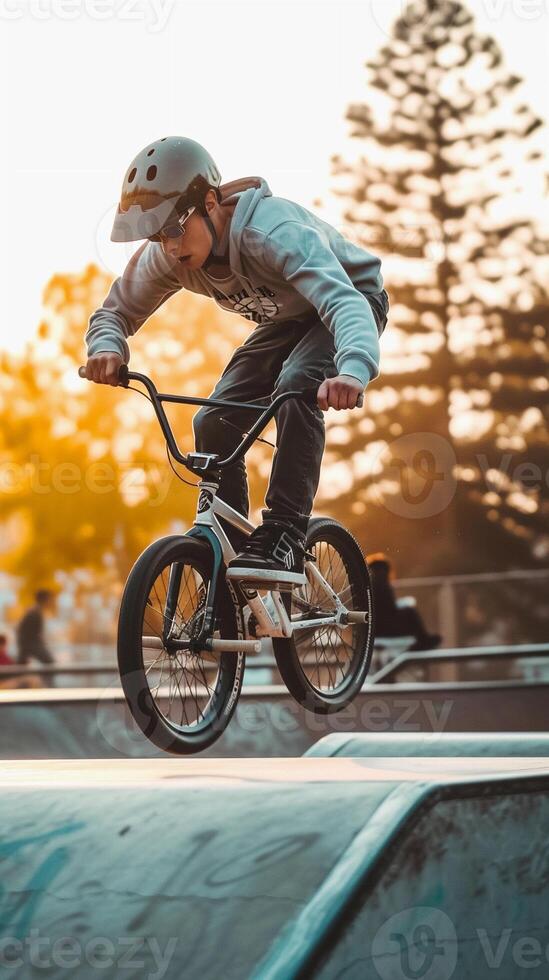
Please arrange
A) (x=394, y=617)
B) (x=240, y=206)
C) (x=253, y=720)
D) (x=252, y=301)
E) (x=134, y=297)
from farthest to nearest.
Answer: (x=394, y=617) < (x=253, y=720) < (x=134, y=297) < (x=252, y=301) < (x=240, y=206)

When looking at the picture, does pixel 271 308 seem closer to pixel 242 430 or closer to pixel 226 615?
pixel 242 430

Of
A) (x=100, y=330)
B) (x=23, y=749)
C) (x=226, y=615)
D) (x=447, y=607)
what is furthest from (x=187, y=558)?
(x=447, y=607)

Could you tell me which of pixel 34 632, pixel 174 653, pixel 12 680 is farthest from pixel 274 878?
pixel 34 632

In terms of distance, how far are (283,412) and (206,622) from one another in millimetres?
831

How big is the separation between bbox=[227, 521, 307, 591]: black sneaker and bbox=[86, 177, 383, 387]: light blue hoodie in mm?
696

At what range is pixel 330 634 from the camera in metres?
5.83

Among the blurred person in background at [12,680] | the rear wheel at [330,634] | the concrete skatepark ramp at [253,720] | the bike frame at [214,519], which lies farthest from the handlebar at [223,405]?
the blurred person in background at [12,680]

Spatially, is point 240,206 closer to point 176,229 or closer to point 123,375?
point 176,229

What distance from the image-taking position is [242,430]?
206 inches

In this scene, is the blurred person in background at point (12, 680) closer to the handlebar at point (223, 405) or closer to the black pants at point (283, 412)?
the black pants at point (283, 412)

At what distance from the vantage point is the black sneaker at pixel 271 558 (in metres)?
4.86

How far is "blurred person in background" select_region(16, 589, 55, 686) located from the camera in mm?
19953

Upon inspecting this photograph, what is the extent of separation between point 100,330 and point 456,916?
281 centimetres

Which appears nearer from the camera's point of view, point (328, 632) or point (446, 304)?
point (328, 632)
